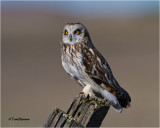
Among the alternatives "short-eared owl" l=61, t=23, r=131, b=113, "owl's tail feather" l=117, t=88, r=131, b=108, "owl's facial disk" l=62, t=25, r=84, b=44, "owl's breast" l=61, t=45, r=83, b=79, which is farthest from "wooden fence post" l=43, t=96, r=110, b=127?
"owl's facial disk" l=62, t=25, r=84, b=44

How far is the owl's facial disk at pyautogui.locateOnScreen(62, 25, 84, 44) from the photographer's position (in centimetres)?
693

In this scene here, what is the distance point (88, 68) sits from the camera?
6680 mm

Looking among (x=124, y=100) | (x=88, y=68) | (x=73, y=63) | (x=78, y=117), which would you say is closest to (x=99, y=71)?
(x=88, y=68)

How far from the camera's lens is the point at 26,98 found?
45.9 ft

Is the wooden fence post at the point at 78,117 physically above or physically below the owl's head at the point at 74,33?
below

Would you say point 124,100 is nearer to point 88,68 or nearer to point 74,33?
point 88,68

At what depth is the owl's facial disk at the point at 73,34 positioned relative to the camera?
22.7 ft

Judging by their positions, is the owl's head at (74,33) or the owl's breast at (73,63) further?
the owl's head at (74,33)

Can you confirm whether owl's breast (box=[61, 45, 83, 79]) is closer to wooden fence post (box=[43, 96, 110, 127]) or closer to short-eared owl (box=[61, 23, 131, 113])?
short-eared owl (box=[61, 23, 131, 113])

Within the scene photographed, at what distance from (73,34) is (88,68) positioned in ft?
1.82

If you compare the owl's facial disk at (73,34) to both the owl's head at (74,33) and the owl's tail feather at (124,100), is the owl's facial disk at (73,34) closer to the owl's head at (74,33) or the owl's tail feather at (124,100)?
the owl's head at (74,33)

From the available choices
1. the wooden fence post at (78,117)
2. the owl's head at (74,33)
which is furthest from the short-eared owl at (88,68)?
the wooden fence post at (78,117)

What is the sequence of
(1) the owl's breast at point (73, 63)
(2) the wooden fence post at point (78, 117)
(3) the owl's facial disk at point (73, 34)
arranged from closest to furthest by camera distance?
(2) the wooden fence post at point (78, 117), (1) the owl's breast at point (73, 63), (3) the owl's facial disk at point (73, 34)

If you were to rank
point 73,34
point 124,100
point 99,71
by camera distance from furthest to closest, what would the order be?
point 73,34
point 99,71
point 124,100
